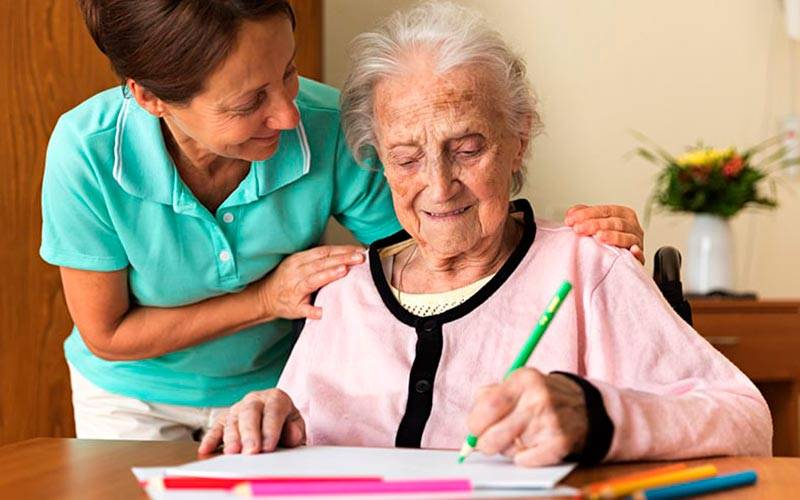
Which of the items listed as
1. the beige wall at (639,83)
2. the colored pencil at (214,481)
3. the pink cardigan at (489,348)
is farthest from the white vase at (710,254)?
the colored pencil at (214,481)

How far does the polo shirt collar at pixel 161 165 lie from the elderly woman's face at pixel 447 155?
259mm

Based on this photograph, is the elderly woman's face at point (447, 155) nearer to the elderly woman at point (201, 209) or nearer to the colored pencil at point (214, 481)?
the elderly woman at point (201, 209)

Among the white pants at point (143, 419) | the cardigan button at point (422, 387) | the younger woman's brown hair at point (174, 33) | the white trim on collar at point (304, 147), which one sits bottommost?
the white pants at point (143, 419)

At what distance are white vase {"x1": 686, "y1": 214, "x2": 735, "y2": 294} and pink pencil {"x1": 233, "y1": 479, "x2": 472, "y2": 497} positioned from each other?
2334 millimetres

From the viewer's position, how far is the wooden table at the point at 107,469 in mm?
1065

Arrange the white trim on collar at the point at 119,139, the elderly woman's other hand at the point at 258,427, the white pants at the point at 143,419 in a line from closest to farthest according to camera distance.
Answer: the elderly woman's other hand at the point at 258,427
the white trim on collar at the point at 119,139
the white pants at the point at 143,419

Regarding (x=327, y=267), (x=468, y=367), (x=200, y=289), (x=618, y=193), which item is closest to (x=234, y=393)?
(x=200, y=289)

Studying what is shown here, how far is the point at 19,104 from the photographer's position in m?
2.52

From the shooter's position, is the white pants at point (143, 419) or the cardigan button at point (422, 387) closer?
the cardigan button at point (422, 387)

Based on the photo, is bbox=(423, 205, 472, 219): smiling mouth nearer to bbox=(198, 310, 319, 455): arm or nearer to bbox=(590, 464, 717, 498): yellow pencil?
bbox=(198, 310, 319, 455): arm

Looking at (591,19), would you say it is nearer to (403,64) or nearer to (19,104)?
(19,104)

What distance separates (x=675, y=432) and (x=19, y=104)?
1.83 meters

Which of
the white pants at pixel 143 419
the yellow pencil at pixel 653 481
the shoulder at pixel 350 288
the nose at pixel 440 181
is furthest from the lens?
the white pants at pixel 143 419

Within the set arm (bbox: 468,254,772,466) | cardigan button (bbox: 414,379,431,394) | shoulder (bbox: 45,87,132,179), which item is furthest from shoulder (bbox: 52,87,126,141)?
arm (bbox: 468,254,772,466)
